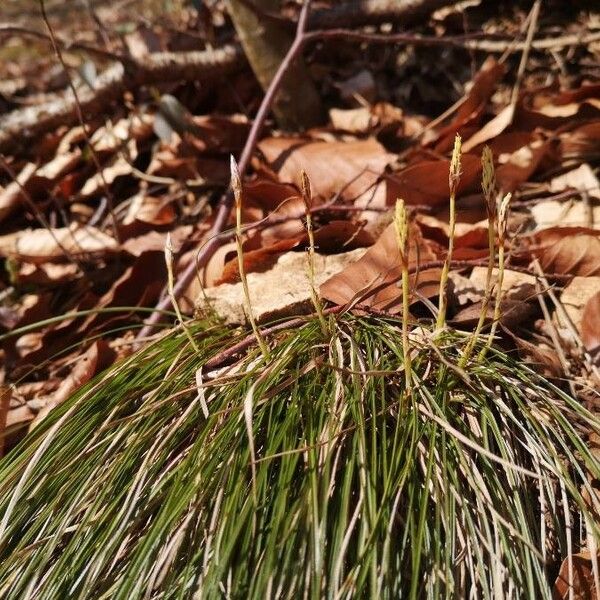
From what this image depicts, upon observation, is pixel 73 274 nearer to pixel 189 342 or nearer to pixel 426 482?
pixel 189 342

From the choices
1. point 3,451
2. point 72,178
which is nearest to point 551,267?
A: point 3,451

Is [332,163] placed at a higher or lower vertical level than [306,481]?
higher

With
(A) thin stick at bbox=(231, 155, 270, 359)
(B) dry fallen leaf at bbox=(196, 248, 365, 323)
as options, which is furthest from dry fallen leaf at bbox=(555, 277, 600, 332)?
(A) thin stick at bbox=(231, 155, 270, 359)

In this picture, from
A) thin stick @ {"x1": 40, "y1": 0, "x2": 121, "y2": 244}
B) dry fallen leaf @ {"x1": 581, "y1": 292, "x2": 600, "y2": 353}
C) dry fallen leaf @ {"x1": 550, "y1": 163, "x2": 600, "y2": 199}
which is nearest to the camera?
dry fallen leaf @ {"x1": 581, "y1": 292, "x2": 600, "y2": 353}

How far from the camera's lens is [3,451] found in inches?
66.9

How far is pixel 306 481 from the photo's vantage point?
1.18 metres

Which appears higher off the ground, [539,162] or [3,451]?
[539,162]

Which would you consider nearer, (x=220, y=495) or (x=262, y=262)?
(x=220, y=495)

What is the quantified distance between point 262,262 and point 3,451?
88cm

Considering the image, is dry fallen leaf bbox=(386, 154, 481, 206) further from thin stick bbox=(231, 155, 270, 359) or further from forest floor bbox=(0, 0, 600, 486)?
thin stick bbox=(231, 155, 270, 359)

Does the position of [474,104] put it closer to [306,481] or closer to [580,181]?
[580,181]

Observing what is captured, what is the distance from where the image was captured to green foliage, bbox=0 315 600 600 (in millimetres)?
1118

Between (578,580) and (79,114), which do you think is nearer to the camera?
(578,580)

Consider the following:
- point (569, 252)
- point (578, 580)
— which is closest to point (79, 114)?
point (569, 252)
